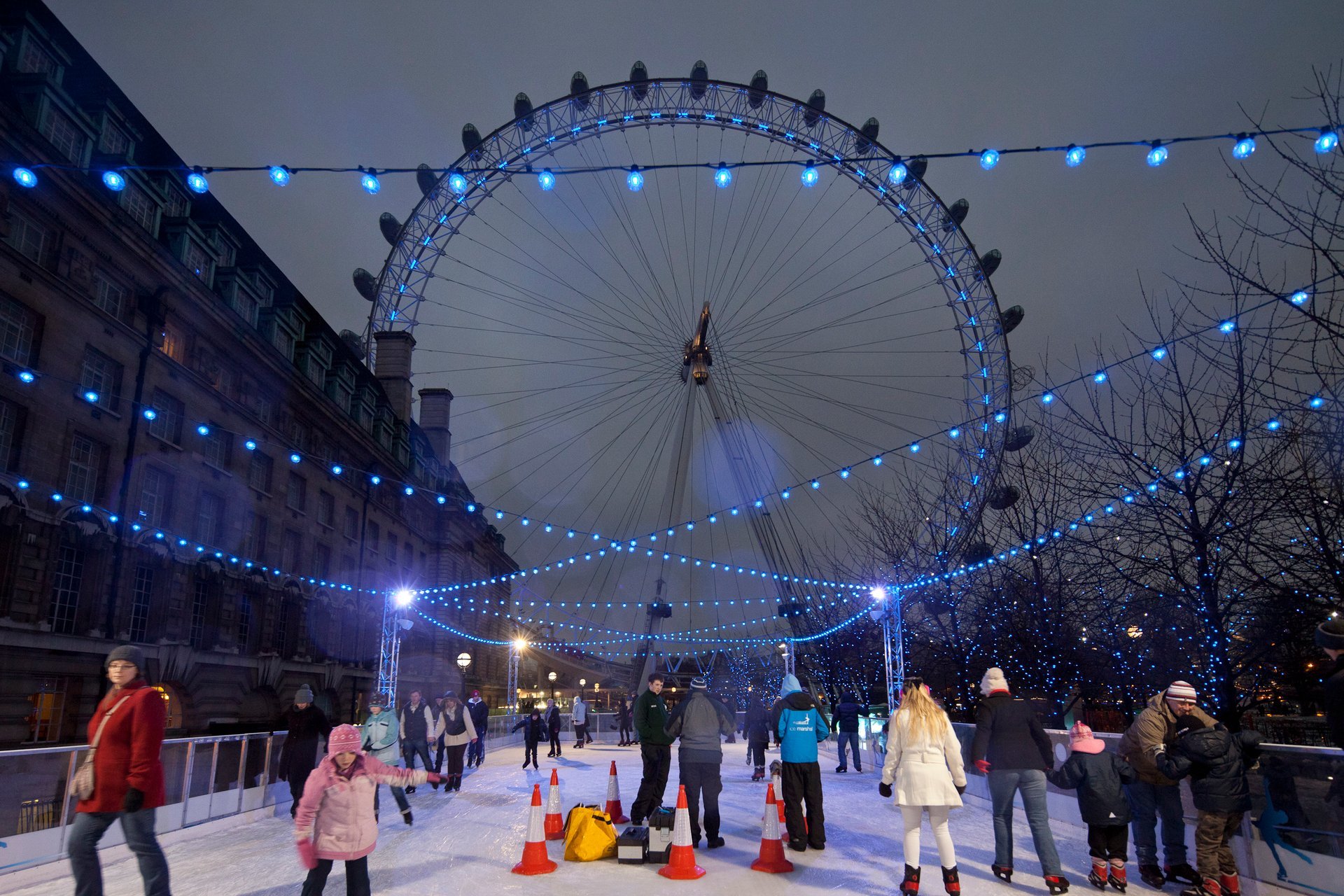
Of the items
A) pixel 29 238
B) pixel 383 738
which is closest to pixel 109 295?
pixel 29 238

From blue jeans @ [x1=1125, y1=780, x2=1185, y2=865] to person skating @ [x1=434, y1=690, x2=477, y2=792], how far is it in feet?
38.7

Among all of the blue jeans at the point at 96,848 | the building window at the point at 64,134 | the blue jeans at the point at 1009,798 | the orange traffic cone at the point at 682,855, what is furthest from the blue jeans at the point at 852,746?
the building window at the point at 64,134

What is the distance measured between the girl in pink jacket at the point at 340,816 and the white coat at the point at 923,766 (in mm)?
4291

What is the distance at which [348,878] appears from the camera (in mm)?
6379

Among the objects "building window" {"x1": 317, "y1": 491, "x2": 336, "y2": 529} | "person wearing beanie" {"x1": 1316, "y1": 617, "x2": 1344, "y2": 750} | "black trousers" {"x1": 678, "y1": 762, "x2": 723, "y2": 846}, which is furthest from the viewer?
"building window" {"x1": 317, "y1": 491, "x2": 336, "y2": 529}

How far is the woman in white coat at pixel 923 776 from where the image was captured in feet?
24.7

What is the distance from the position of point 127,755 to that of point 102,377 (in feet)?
71.2

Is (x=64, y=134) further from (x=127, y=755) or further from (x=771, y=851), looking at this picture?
(x=771, y=851)

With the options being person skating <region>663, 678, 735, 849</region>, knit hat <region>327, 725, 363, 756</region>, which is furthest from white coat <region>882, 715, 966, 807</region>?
knit hat <region>327, 725, 363, 756</region>

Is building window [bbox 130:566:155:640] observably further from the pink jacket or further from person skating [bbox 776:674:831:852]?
the pink jacket

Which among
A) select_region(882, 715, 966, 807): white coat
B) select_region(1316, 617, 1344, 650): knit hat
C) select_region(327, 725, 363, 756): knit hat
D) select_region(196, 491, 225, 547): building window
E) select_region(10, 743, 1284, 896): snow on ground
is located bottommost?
select_region(10, 743, 1284, 896): snow on ground

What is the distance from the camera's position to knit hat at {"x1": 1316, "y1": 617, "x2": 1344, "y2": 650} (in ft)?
21.4

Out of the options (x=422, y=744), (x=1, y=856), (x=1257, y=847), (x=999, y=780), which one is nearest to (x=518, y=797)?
(x=422, y=744)

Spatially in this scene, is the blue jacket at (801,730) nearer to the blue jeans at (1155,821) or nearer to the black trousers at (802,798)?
the black trousers at (802,798)
